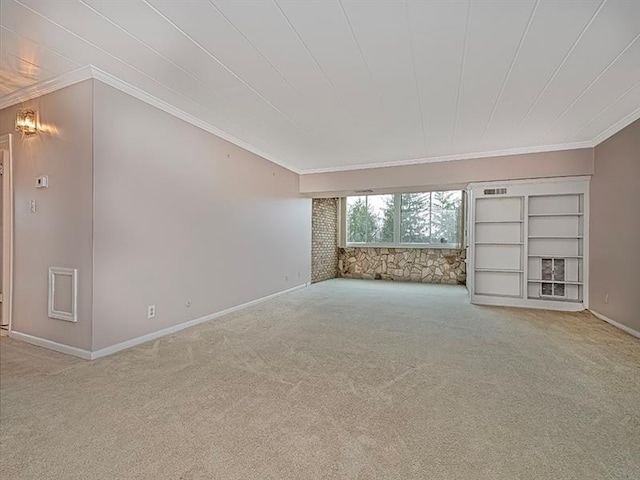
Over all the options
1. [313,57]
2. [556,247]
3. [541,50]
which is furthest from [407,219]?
[313,57]

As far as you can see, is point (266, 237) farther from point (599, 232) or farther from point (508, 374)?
point (599, 232)

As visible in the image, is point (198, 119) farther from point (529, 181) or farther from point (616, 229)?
point (616, 229)

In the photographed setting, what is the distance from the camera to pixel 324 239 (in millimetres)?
8406

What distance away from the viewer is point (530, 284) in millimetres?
5062

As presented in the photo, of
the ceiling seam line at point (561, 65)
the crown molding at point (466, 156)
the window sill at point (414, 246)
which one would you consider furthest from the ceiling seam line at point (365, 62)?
the window sill at point (414, 246)

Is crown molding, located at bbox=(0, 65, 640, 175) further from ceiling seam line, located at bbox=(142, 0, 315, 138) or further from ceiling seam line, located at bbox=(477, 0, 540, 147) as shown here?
ceiling seam line, located at bbox=(477, 0, 540, 147)

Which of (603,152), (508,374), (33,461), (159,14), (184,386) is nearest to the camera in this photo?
(33,461)

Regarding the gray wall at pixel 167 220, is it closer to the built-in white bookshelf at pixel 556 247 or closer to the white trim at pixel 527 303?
the white trim at pixel 527 303

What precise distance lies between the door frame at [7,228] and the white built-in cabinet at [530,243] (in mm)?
6221

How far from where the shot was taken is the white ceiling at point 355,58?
6.30 ft

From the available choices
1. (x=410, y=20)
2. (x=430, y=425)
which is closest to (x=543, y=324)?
(x=430, y=425)

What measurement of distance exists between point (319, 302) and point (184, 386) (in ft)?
10.6

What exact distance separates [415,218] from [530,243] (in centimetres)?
374

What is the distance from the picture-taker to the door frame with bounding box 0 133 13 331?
3270mm
